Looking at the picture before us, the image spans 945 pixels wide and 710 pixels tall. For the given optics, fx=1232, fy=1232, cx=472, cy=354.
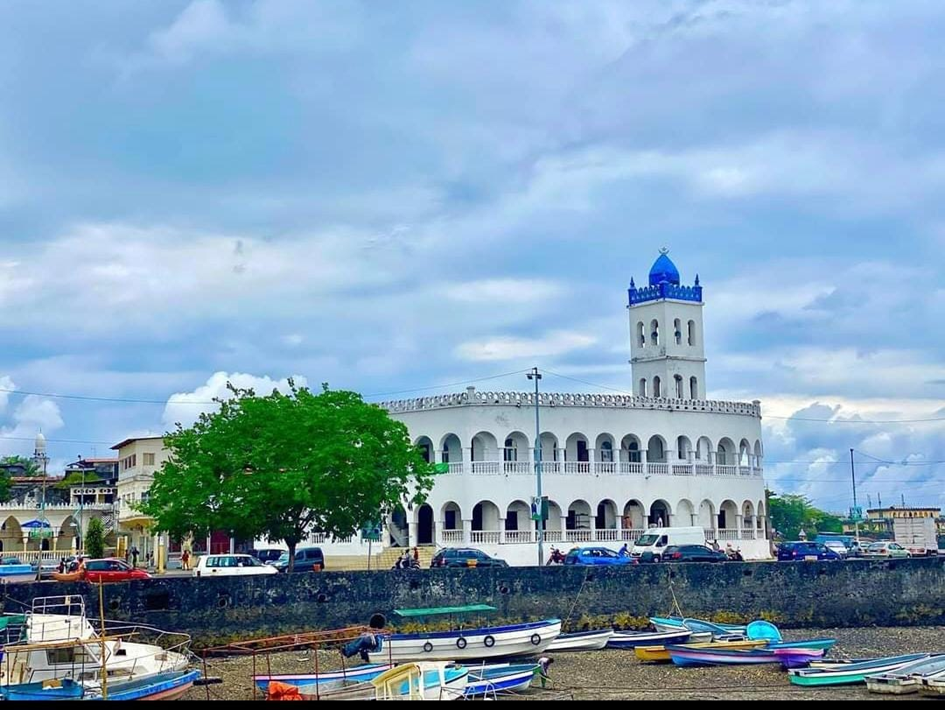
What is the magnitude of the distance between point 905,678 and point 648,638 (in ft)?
29.1

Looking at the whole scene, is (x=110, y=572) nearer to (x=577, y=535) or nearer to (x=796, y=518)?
(x=577, y=535)

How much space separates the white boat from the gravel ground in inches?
90.6

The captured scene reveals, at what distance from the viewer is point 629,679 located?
111 feet

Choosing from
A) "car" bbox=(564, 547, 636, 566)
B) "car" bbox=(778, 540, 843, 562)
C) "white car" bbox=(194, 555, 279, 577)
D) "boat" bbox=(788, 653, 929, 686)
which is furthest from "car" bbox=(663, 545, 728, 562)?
"white car" bbox=(194, 555, 279, 577)

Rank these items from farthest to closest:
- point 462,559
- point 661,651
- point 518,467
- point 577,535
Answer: point 518,467 → point 577,535 → point 462,559 → point 661,651

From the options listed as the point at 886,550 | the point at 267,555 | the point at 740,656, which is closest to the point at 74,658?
the point at 740,656

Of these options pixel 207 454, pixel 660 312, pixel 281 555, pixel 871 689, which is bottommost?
pixel 871 689

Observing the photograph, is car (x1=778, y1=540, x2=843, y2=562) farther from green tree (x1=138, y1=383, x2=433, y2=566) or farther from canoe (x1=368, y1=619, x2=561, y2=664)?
canoe (x1=368, y1=619, x2=561, y2=664)

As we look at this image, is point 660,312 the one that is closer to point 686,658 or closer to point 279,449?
point 279,449

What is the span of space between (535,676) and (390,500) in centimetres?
1532

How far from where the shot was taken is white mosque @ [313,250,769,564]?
58844 millimetres

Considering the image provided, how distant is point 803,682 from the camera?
3281cm

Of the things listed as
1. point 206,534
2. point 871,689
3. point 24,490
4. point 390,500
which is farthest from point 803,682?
point 24,490

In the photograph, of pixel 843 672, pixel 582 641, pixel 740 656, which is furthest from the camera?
pixel 582 641
